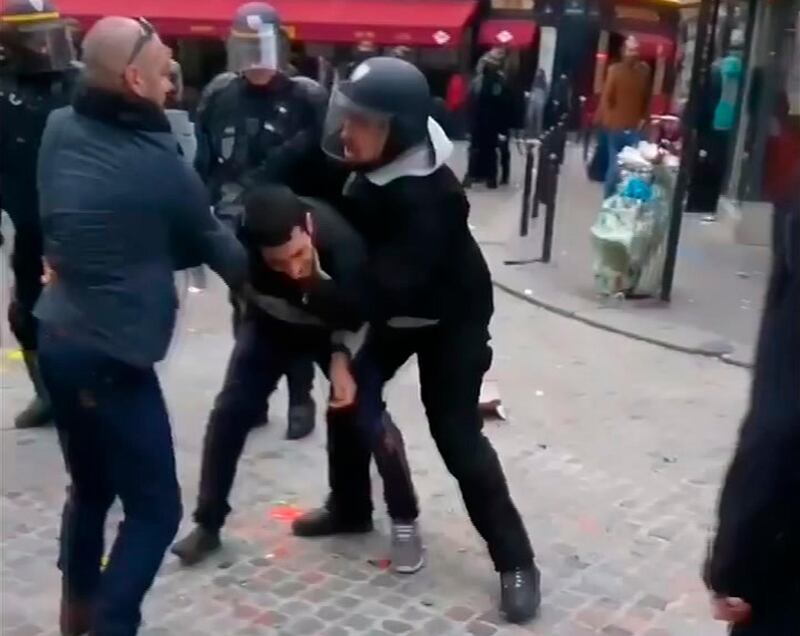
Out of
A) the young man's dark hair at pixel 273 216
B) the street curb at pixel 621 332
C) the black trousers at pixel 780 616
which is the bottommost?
the street curb at pixel 621 332

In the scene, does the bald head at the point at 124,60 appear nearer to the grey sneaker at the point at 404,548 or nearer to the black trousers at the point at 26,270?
the grey sneaker at the point at 404,548

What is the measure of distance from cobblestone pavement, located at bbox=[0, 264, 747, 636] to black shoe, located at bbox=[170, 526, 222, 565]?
0.04m

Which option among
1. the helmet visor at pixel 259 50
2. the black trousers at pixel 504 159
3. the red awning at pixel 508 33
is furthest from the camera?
the red awning at pixel 508 33

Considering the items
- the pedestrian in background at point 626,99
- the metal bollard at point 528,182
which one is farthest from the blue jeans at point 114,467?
the pedestrian in background at point 626,99

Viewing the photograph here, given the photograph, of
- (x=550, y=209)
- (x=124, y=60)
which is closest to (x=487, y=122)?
(x=550, y=209)

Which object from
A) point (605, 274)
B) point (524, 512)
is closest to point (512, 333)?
point (605, 274)

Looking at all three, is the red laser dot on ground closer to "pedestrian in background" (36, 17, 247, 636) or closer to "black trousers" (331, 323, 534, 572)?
"black trousers" (331, 323, 534, 572)

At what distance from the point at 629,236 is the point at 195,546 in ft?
16.1

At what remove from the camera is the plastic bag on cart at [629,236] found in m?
8.56

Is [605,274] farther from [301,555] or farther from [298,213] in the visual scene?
[298,213]

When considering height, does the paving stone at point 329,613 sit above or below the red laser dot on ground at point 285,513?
above

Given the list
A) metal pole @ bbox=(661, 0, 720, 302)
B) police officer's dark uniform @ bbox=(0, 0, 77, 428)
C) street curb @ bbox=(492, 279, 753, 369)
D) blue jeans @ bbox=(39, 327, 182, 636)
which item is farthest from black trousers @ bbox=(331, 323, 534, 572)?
metal pole @ bbox=(661, 0, 720, 302)

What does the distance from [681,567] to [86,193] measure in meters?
2.48

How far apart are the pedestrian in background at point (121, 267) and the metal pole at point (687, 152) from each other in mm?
5412
